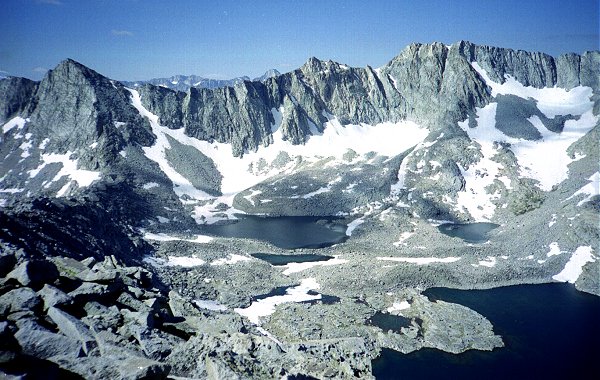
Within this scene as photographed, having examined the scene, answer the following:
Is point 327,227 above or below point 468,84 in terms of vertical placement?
below

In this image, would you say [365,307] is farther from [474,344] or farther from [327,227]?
[327,227]

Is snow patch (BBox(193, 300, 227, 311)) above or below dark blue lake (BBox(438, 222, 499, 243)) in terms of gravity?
below

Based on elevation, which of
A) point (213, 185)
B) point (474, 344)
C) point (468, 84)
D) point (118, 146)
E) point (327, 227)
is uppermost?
point (468, 84)

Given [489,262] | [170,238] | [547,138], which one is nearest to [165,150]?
[170,238]

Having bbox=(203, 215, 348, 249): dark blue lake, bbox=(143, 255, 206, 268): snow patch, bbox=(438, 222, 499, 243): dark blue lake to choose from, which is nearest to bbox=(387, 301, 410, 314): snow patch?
bbox=(143, 255, 206, 268): snow patch

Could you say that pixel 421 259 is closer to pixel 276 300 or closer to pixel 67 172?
pixel 276 300

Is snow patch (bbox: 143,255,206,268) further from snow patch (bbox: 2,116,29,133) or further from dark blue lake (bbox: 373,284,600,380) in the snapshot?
snow patch (bbox: 2,116,29,133)

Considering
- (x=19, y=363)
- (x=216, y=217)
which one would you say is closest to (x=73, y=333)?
(x=19, y=363)
